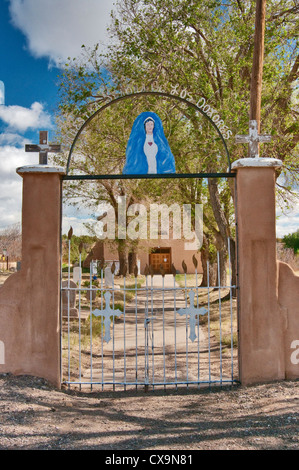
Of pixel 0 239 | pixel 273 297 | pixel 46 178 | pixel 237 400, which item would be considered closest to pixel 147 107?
pixel 46 178

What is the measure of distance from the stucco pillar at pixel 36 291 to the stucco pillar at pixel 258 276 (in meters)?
2.42

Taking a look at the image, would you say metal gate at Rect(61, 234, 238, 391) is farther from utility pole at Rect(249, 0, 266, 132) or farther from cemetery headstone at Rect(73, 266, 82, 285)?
utility pole at Rect(249, 0, 266, 132)

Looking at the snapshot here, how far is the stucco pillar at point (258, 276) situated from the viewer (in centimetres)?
582

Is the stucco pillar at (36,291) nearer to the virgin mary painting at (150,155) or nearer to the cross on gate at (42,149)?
the cross on gate at (42,149)

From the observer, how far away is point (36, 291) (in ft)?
19.3

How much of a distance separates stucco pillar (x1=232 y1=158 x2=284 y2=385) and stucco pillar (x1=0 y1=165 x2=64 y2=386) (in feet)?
7.94

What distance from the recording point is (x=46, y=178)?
19.6 feet

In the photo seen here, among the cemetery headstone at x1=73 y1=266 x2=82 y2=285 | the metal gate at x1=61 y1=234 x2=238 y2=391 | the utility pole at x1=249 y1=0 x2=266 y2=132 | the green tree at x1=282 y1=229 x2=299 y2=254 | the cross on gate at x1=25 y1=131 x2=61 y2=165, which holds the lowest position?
the metal gate at x1=61 y1=234 x2=238 y2=391

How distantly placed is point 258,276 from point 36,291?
292cm

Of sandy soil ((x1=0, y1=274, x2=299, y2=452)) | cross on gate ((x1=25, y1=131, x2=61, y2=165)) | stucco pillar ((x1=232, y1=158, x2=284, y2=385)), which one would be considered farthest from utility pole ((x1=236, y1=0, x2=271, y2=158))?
sandy soil ((x1=0, y1=274, x2=299, y2=452))

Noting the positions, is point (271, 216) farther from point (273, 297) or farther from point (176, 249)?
point (176, 249)

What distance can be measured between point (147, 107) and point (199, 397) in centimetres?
955

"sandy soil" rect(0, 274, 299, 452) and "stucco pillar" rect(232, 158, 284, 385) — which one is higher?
"stucco pillar" rect(232, 158, 284, 385)

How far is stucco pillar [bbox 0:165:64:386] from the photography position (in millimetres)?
5836
